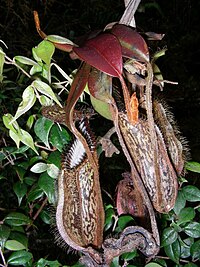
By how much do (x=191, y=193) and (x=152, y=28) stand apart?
1.34 m

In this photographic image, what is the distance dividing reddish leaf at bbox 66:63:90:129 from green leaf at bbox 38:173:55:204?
0.26m

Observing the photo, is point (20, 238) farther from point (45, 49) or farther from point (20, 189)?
point (45, 49)

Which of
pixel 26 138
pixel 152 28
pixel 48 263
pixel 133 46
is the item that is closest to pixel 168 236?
pixel 48 263

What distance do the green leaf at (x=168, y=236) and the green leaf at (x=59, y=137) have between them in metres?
0.30

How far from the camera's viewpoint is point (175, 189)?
758 mm

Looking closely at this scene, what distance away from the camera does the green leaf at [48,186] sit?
86cm

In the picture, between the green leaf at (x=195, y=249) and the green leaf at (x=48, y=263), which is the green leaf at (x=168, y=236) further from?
the green leaf at (x=48, y=263)

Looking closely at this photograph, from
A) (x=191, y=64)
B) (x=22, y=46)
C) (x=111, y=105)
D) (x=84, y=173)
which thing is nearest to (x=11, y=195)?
(x=22, y=46)

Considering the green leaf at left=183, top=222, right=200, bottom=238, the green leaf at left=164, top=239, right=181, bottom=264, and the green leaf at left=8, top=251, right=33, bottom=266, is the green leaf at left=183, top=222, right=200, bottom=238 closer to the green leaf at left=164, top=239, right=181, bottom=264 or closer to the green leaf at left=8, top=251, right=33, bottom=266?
the green leaf at left=164, top=239, right=181, bottom=264

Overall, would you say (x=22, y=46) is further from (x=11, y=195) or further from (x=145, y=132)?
(x=145, y=132)

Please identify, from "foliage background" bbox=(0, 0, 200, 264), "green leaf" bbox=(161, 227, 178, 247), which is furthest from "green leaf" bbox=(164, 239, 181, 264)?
"foliage background" bbox=(0, 0, 200, 264)

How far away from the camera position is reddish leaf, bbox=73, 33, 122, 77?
0.60 metres

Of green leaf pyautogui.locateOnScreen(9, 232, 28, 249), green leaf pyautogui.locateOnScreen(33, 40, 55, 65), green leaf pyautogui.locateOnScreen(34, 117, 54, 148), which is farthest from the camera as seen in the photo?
green leaf pyautogui.locateOnScreen(9, 232, 28, 249)

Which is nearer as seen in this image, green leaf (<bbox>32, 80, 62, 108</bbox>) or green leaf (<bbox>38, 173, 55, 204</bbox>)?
green leaf (<bbox>32, 80, 62, 108</bbox>)
